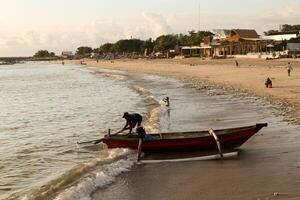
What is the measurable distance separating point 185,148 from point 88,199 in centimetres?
417

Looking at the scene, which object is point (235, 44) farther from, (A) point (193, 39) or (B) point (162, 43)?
(B) point (162, 43)

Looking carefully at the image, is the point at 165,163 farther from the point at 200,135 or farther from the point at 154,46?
the point at 154,46

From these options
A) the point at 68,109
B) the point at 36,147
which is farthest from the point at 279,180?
the point at 68,109

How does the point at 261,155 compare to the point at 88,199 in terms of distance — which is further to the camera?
the point at 261,155

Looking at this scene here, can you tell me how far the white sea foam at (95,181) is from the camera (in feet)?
31.1

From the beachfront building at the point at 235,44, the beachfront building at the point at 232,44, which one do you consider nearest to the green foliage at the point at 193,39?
the beachfront building at the point at 232,44

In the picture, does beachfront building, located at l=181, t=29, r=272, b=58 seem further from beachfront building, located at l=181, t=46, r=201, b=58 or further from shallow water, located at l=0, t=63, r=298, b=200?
shallow water, located at l=0, t=63, r=298, b=200

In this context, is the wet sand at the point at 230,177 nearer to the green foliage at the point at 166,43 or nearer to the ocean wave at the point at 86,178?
the ocean wave at the point at 86,178

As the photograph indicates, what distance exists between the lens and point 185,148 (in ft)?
41.4

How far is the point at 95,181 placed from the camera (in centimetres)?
1049

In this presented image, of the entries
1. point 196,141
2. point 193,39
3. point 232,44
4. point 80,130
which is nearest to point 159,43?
point 193,39

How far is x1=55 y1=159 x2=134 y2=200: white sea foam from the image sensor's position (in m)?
9.47

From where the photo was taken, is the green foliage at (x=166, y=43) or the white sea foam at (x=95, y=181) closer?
the white sea foam at (x=95, y=181)

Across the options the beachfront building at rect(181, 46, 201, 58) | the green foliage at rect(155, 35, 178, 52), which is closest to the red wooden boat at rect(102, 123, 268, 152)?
the beachfront building at rect(181, 46, 201, 58)
